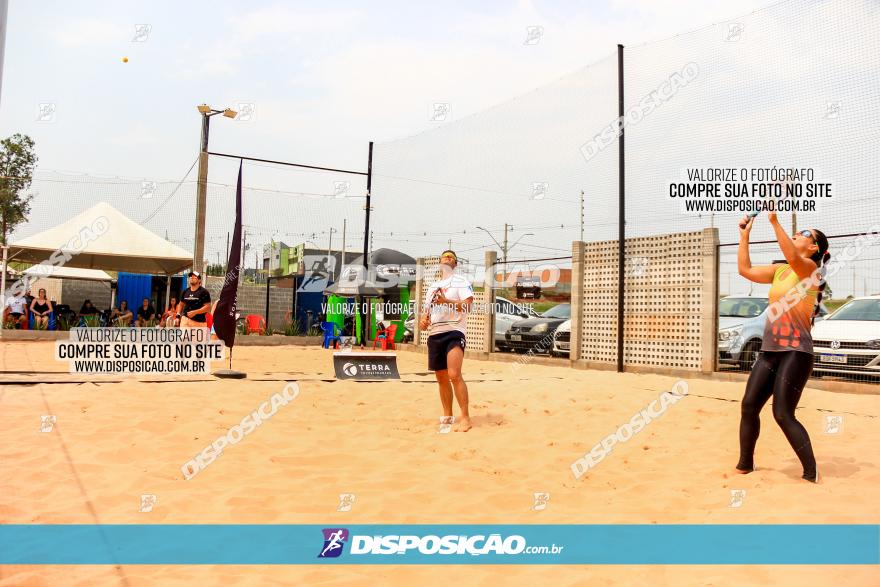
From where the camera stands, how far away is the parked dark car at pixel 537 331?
13328 millimetres

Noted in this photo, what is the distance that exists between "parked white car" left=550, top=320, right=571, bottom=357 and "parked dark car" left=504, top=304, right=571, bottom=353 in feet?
2.49

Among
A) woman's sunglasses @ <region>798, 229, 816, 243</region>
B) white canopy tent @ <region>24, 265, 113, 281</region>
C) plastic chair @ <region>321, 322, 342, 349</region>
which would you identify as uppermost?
white canopy tent @ <region>24, 265, 113, 281</region>

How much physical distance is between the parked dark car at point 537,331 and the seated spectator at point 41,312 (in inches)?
476

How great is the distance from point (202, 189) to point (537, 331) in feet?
27.9

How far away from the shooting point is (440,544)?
3.06 m

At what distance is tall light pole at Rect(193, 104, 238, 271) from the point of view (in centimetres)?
1395

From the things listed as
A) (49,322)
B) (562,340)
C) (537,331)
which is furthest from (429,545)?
(49,322)

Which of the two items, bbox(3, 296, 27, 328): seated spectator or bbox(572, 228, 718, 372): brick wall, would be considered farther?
bbox(3, 296, 27, 328): seated spectator

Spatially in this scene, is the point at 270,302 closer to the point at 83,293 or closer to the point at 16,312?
the point at 83,293

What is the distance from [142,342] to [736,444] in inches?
322

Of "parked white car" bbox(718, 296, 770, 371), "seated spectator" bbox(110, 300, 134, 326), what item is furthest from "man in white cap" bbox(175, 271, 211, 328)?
"seated spectator" bbox(110, 300, 134, 326)

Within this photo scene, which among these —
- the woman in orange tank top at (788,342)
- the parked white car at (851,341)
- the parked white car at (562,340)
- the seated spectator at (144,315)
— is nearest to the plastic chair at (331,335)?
the seated spectator at (144,315)

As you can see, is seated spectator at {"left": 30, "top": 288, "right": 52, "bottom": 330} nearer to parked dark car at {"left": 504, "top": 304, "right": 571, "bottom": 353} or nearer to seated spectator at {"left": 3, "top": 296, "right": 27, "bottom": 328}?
seated spectator at {"left": 3, "top": 296, "right": 27, "bottom": 328}

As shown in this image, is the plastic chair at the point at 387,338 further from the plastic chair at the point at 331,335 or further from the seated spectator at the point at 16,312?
the seated spectator at the point at 16,312
